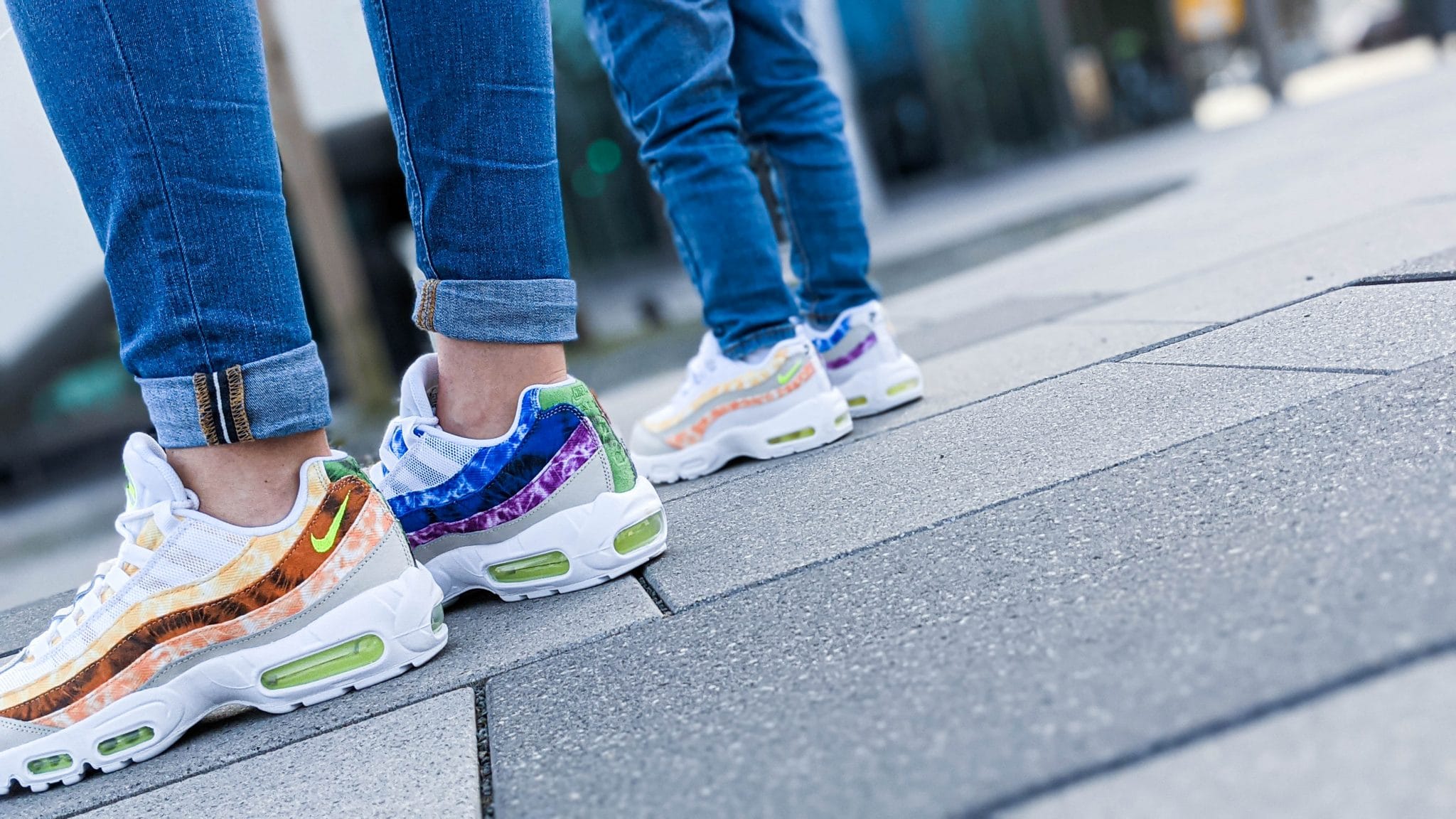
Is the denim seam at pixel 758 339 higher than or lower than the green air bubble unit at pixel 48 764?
higher

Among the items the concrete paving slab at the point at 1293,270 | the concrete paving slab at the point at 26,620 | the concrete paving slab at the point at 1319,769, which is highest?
the concrete paving slab at the point at 1319,769

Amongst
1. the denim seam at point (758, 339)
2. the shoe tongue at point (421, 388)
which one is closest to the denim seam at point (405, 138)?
the shoe tongue at point (421, 388)

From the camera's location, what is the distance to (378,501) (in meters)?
1.24

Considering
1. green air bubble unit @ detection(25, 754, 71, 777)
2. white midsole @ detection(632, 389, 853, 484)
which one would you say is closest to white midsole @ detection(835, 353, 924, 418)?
white midsole @ detection(632, 389, 853, 484)

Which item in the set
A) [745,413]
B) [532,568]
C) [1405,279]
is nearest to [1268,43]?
[1405,279]

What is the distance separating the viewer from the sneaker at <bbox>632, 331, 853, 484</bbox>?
6.00ft

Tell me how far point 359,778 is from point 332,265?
5.95 meters

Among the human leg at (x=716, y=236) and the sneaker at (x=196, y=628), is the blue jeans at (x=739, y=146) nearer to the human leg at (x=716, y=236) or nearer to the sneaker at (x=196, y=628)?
the human leg at (x=716, y=236)

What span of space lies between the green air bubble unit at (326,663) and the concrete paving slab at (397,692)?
0.03 m

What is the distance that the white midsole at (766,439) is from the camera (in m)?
1.83

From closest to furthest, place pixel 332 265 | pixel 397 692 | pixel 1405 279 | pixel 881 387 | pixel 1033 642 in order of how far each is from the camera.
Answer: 1. pixel 1033 642
2. pixel 397 692
3. pixel 1405 279
4. pixel 881 387
5. pixel 332 265

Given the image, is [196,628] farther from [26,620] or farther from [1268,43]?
[1268,43]

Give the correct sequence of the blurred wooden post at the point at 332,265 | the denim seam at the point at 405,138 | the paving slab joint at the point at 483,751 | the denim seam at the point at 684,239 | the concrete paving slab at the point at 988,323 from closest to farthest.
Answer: the paving slab joint at the point at 483,751, the denim seam at the point at 405,138, the denim seam at the point at 684,239, the concrete paving slab at the point at 988,323, the blurred wooden post at the point at 332,265

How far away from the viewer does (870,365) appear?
202 centimetres
